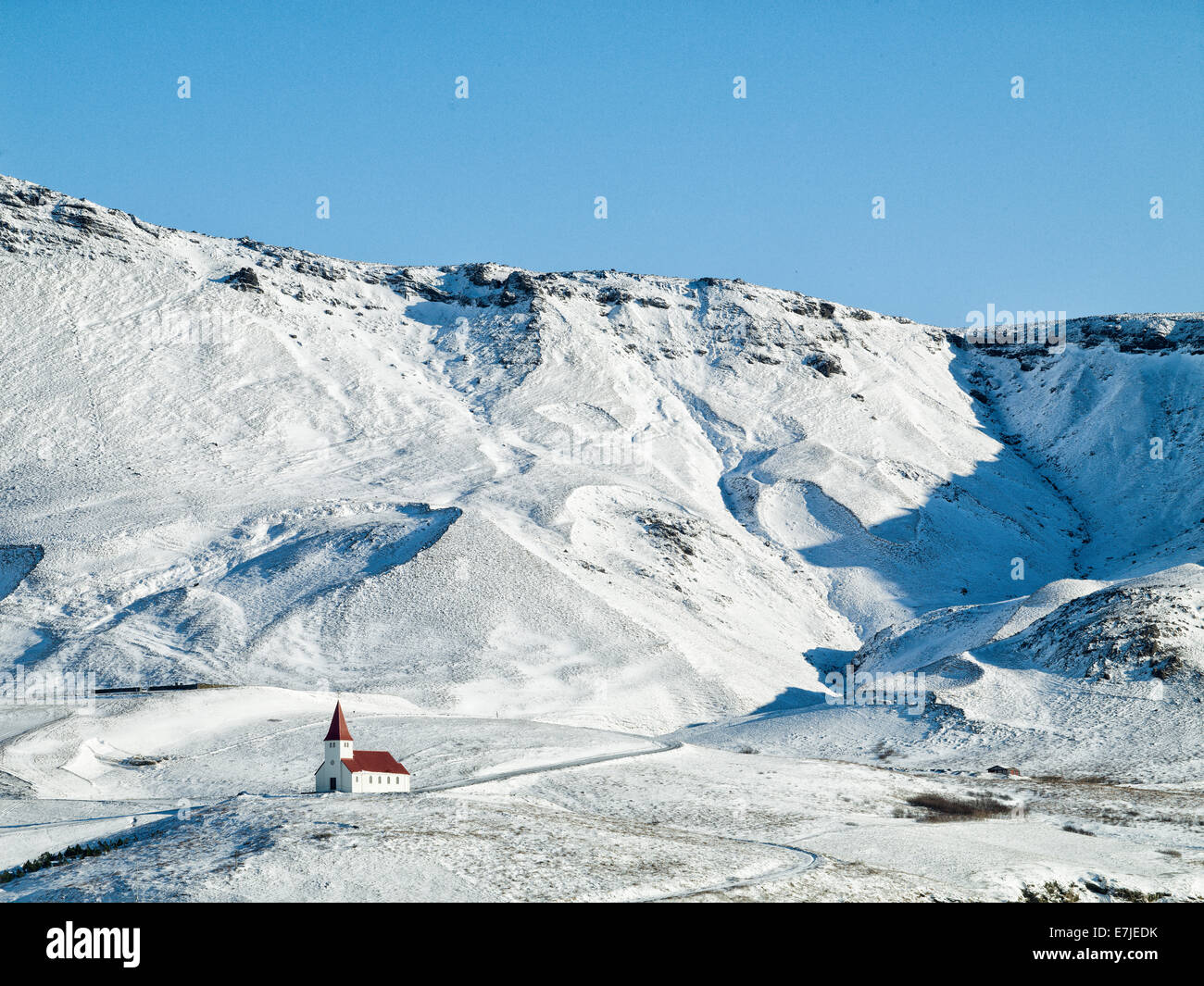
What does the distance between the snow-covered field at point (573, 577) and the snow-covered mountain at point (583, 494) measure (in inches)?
18.8

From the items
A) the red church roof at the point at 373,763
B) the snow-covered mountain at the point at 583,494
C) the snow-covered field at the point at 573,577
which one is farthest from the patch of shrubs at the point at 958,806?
the red church roof at the point at 373,763

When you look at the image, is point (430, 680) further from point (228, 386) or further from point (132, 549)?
point (228, 386)

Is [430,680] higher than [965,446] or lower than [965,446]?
lower

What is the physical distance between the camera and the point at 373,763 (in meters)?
41.2

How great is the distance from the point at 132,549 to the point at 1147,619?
255 feet

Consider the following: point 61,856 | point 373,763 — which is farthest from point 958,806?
point 61,856

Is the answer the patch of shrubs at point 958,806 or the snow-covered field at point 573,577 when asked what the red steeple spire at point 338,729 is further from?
the patch of shrubs at point 958,806

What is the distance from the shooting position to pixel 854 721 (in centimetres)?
6166

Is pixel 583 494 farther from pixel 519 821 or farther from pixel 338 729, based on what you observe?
pixel 519 821

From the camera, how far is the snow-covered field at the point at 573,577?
34000 millimetres

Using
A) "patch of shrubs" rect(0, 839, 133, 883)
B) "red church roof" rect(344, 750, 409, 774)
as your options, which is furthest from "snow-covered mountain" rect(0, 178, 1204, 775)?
"patch of shrubs" rect(0, 839, 133, 883)

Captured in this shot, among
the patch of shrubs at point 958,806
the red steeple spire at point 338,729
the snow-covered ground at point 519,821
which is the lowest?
the patch of shrubs at point 958,806
